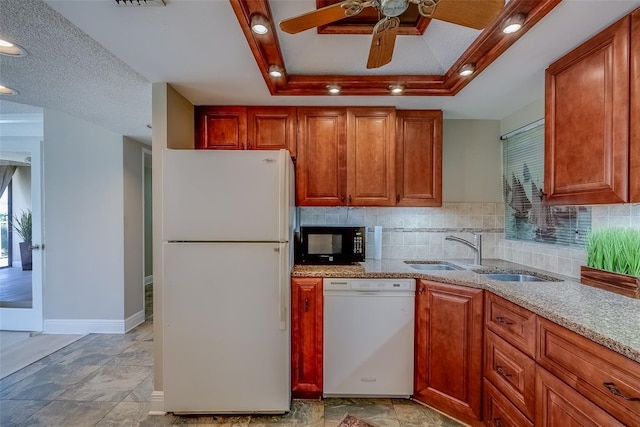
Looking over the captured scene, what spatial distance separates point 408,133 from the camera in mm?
2562

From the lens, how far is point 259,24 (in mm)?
1404

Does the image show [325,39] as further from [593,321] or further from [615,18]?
[593,321]

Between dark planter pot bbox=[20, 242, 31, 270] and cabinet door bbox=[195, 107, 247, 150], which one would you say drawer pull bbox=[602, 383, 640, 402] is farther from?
dark planter pot bbox=[20, 242, 31, 270]

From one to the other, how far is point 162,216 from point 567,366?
2.28m

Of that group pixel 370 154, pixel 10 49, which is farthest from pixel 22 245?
pixel 370 154

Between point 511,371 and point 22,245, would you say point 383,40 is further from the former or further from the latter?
point 22,245

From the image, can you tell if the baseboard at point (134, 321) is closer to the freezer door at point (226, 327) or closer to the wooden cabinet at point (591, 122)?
the freezer door at point (226, 327)

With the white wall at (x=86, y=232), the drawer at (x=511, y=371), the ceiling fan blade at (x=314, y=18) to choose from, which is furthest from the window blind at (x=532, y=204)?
the white wall at (x=86, y=232)

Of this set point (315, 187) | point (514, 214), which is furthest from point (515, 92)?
point (315, 187)

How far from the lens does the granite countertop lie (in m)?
1.07

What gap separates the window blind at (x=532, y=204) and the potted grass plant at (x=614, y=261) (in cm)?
27

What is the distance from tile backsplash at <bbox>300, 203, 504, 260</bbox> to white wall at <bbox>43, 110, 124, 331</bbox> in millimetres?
2352

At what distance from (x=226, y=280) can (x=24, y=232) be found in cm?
339

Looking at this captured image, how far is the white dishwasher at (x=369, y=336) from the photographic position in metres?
2.12
